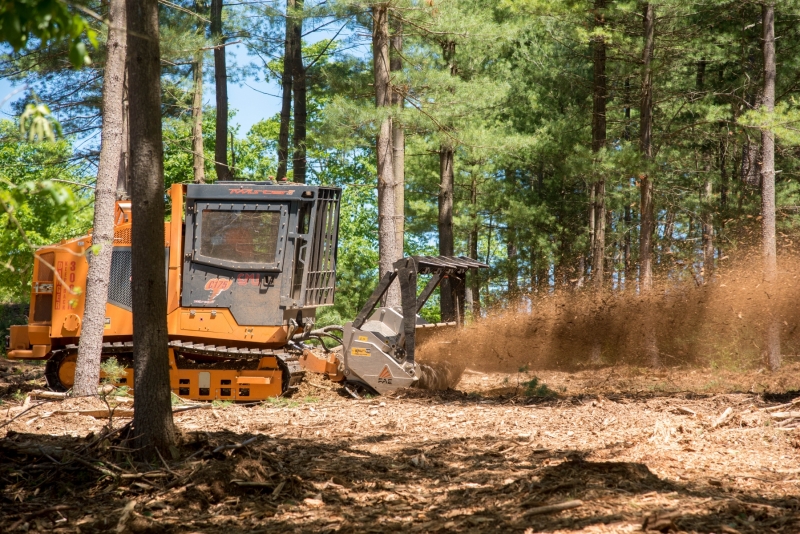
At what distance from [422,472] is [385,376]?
14.1 ft

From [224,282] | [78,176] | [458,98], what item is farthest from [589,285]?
[78,176]

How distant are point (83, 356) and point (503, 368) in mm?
7245

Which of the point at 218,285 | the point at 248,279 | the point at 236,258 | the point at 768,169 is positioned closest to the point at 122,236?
the point at 218,285

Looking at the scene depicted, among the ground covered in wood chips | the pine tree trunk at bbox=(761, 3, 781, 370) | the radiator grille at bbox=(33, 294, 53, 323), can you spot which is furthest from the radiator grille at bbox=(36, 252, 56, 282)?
the pine tree trunk at bbox=(761, 3, 781, 370)

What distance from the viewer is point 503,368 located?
13.8 meters

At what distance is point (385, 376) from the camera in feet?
36.2

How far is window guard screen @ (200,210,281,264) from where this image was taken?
10703 millimetres

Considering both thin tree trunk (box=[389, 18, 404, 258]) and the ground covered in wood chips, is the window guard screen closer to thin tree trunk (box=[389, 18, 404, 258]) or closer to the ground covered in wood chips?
the ground covered in wood chips

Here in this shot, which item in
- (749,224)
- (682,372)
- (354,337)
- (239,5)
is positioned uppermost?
(239,5)

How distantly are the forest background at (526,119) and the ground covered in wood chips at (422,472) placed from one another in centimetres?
405

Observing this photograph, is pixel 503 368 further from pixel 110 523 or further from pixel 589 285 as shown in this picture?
pixel 110 523

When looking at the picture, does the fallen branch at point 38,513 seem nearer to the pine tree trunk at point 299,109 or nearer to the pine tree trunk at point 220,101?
the pine tree trunk at point 220,101

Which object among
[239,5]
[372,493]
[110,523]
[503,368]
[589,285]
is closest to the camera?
[110,523]

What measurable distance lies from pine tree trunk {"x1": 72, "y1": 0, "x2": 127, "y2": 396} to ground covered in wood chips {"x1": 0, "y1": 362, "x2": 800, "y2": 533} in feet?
1.74
